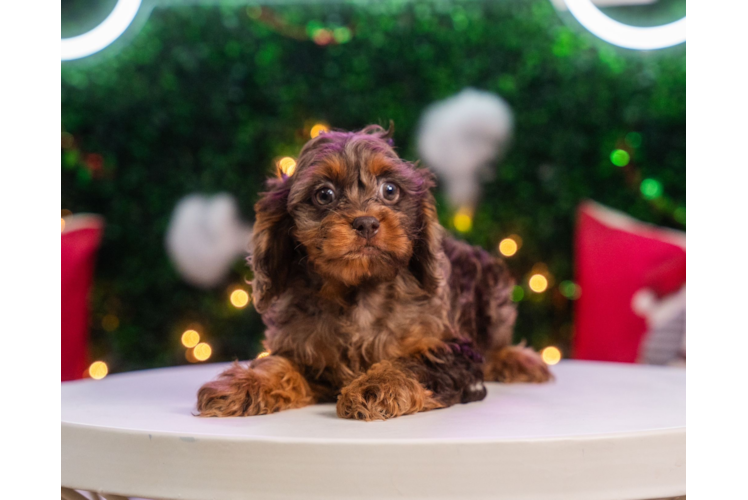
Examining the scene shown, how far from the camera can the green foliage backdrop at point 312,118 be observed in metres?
5.74

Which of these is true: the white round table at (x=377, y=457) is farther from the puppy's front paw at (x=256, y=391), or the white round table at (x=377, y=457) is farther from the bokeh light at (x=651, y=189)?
the bokeh light at (x=651, y=189)

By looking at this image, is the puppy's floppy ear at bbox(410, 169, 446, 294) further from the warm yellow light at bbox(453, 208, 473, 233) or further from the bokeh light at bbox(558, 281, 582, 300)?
the bokeh light at bbox(558, 281, 582, 300)

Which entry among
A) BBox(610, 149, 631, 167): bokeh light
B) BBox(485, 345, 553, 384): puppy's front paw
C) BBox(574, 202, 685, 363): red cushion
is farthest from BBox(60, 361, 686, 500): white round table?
BBox(610, 149, 631, 167): bokeh light

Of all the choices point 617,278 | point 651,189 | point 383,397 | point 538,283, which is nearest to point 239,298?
point 538,283

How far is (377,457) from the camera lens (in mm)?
1473

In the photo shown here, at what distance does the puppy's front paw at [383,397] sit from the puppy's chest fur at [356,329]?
131 mm

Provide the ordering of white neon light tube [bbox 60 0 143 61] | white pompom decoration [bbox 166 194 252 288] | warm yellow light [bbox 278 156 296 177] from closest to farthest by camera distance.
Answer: warm yellow light [bbox 278 156 296 177] → white neon light tube [bbox 60 0 143 61] → white pompom decoration [bbox 166 194 252 288]

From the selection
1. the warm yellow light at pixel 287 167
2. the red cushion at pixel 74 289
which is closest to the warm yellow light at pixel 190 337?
the red cushion at pixel 74 289

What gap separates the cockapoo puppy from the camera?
191cm

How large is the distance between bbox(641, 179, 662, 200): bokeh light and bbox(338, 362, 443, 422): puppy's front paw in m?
4.35

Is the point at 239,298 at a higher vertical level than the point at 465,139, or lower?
lower

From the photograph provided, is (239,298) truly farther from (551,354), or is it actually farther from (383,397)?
(383,397)

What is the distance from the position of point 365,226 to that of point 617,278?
347 cm

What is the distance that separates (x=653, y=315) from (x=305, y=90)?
3.24m
